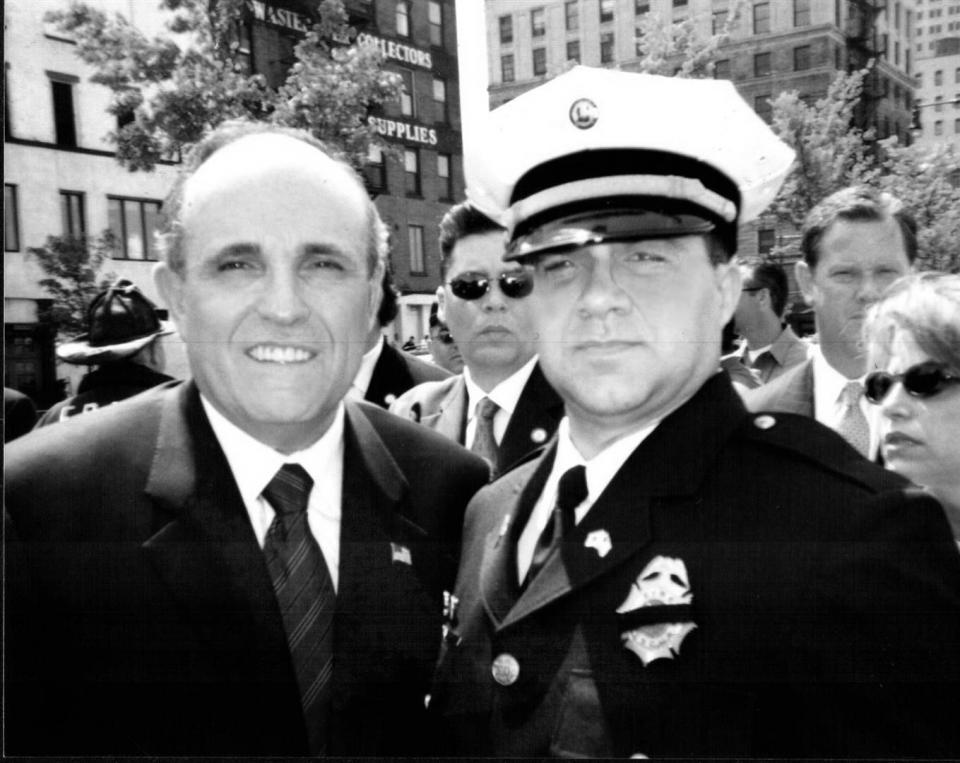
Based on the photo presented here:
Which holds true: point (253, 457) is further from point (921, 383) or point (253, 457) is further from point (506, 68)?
point (921, 383)

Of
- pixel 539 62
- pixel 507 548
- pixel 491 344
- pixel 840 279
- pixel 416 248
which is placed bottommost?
pixel 507 548

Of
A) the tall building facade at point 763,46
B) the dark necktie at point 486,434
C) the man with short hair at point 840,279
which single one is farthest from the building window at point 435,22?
the man with short hair at point 840,279

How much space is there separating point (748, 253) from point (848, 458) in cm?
41

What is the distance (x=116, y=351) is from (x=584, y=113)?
43.7 inches

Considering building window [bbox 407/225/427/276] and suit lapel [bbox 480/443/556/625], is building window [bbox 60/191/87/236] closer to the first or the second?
building window [bbox 407/225/427/276]

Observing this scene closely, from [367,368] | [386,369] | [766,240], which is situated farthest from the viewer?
[386,369]

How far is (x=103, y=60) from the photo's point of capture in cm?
220

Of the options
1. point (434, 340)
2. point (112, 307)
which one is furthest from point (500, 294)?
point (112, 307)

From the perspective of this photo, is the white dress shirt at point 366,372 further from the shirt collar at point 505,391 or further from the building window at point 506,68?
the building window at point 506,68

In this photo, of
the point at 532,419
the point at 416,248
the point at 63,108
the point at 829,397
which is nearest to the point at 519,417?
the point at 532,419

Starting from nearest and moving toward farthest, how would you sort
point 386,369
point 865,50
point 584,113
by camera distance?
point 584,113, point 865,50, point 386,369

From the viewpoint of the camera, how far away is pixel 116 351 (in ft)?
6.97

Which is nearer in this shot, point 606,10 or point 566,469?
point 566,469

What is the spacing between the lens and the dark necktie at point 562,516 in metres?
1.69
